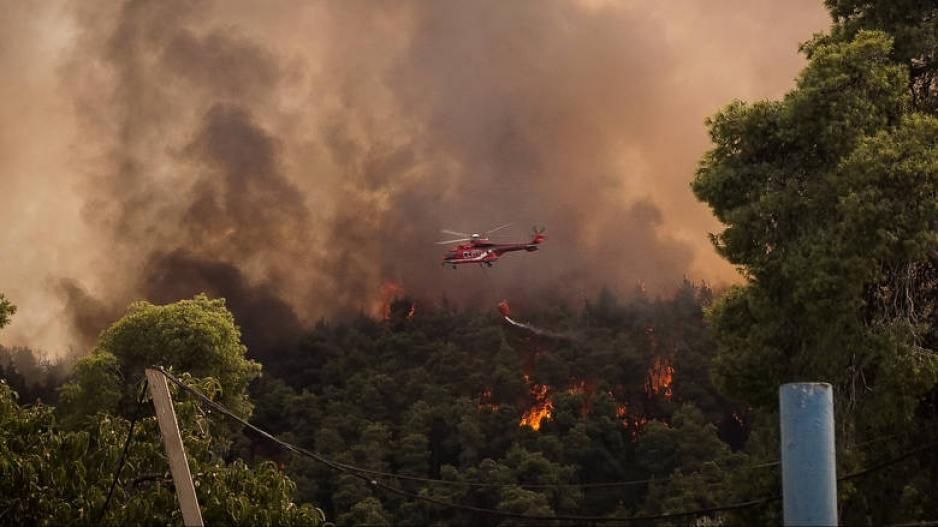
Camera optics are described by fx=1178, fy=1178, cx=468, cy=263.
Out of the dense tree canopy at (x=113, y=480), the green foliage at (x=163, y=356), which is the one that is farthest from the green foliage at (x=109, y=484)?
the green foliage at (x=163, y=356)

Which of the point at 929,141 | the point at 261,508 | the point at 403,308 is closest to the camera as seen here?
the point at 261,508

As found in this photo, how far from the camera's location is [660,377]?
10125 cm

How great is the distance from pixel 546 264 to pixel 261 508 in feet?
347

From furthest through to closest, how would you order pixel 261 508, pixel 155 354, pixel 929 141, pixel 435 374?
pixel 435 374 → pixel 155 354 → pixel 929 141 → pixel 261 508

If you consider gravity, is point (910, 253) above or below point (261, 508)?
above

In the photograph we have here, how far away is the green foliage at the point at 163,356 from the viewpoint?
5550cm

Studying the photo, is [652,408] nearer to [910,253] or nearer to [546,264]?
[546,264]

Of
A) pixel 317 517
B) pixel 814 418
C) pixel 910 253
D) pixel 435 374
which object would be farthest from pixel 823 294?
pixel 435 374

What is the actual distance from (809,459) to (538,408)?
294 feet

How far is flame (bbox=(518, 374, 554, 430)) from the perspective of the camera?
95812 mm

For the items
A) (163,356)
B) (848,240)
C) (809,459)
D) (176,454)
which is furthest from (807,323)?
(163,356)

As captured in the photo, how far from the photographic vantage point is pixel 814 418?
1082cm

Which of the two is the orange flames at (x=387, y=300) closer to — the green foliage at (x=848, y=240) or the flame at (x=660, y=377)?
the flame at (x=660, y=377)

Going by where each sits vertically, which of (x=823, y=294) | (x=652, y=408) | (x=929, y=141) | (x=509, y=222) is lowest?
(x=823, y=294)
